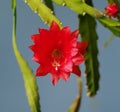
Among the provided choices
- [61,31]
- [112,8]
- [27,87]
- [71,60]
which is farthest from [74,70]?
[112,8]

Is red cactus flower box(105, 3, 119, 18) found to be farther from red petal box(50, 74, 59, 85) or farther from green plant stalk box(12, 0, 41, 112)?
red petal box(50, 74, 59, 85)

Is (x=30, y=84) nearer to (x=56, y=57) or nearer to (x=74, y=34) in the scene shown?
(x=56, y=57)

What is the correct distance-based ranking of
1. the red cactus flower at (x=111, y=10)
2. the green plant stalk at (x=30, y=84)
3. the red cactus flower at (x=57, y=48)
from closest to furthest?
1. the red cactus flower at (x=57, y=48)
2. the green plant stalk at (x=30, y=84)
3. the red cactus flower at (x=111, y=10)

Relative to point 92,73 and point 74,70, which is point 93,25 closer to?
point 92,73

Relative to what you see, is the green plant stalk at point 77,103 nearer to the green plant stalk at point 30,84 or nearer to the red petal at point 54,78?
the green plant stalk at point 30,84

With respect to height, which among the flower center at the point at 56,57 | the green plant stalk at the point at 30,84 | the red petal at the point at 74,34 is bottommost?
the green plant stalk at the point at 30,84

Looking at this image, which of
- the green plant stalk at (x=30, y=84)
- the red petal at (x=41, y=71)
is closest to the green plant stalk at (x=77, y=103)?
the green plant stalk at (x=30, y=84)

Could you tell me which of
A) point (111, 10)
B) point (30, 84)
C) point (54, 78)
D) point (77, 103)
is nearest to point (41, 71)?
point (54, 78)
